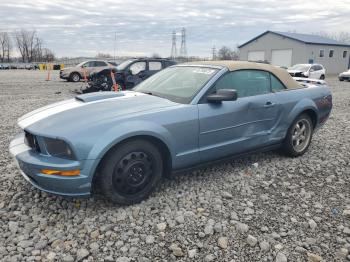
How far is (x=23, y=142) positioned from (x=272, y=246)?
2.73m

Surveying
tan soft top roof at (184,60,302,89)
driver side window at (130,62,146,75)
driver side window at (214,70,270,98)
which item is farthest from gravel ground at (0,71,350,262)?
driver side window at (130,62,146,75)

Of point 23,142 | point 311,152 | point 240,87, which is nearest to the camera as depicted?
point 23,142

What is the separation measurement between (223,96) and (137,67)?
9208 mm

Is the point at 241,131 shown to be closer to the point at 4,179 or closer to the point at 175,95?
the point at 175,95

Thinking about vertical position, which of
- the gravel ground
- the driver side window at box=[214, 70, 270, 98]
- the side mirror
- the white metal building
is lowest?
the gravel ground

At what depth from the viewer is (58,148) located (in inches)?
118

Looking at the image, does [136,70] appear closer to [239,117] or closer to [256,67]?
[256,67]

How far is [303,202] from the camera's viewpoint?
356cm

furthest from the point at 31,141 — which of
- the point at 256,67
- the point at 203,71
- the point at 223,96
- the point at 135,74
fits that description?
the point at 135,74

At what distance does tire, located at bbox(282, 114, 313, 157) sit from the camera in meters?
4.72

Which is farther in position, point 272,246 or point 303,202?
point 303,202

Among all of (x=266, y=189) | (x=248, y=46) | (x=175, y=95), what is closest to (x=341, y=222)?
(x=266, y=189)

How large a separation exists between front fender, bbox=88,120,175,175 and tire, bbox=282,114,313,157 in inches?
86.5

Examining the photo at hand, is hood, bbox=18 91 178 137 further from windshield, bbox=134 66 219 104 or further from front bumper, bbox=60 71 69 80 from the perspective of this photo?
front bumper, bbox=60 71 69 80
